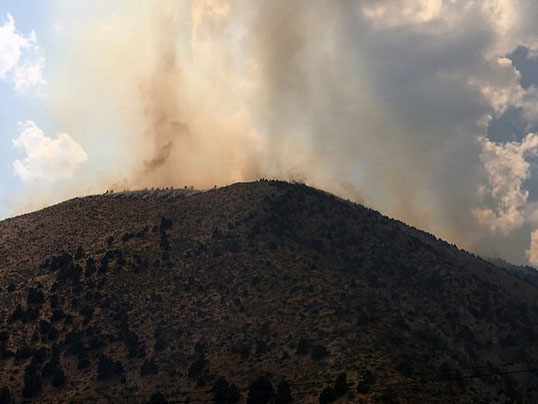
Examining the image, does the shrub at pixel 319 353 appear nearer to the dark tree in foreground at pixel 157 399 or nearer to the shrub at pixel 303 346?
the shrub at pixel 303 346

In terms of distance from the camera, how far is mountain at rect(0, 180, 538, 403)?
76.1 m

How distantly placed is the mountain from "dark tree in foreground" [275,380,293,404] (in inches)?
9.3

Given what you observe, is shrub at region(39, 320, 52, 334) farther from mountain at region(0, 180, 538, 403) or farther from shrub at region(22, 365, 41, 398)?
shrub at region(22, 365, 41, 398)

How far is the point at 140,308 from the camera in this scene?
9944 cm

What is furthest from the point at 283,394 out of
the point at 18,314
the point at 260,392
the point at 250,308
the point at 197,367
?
the point at 18,314

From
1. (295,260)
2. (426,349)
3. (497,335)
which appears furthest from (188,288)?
(497,335)

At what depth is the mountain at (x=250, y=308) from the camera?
76125mm

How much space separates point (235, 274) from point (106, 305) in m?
24.6

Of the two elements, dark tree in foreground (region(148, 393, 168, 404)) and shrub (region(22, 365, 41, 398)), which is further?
shrub (region(22, 365, 41, 398))

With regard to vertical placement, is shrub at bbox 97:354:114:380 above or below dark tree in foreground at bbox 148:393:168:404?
above

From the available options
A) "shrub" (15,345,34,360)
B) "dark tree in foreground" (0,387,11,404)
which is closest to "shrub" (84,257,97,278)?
"shrub" (15,345,34,360)

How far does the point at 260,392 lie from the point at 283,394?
10.5ft

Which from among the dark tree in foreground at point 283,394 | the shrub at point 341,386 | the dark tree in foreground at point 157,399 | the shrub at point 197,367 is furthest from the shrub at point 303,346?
the dark tree in foreground at point 157,399

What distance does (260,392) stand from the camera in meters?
70.7
